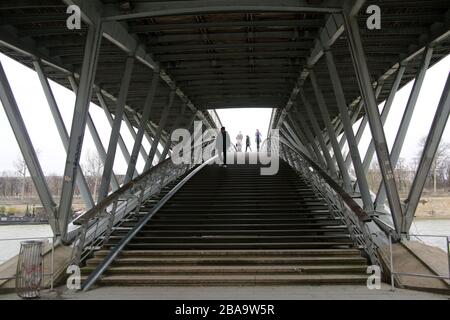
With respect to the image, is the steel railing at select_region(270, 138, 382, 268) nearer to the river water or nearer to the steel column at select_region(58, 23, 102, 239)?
the river water

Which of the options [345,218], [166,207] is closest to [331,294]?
[345,218]

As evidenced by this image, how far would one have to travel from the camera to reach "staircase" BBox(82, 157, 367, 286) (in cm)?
769

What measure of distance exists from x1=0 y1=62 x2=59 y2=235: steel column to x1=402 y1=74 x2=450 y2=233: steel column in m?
7.80

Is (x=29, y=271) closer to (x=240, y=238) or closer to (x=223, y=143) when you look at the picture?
(x=240, y=238)

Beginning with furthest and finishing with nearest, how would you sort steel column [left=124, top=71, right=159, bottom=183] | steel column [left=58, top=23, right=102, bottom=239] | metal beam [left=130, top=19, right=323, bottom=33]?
1. steel column [left=124, top=71, right=159, bottom=183]
2. metal beam [left=130, top=19, right=323, bottom=33]
3. steel column [left=58, top=23, right=102, bottom=239]

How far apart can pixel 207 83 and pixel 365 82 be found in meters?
10.7

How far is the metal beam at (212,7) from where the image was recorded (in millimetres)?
9750

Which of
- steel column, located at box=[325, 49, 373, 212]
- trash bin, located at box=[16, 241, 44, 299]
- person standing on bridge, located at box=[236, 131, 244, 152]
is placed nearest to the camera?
trash bin, located at box=[16, 241, 44, 299]

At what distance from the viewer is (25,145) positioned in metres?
9.72

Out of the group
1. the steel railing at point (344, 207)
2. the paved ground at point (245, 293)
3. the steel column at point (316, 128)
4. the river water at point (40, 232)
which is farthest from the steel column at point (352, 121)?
the paved ground at point (245, 293)

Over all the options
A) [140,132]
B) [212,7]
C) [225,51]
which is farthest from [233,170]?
[212,7]

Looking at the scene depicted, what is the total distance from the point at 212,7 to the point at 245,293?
20.8ft

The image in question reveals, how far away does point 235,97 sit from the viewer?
74.4ft
